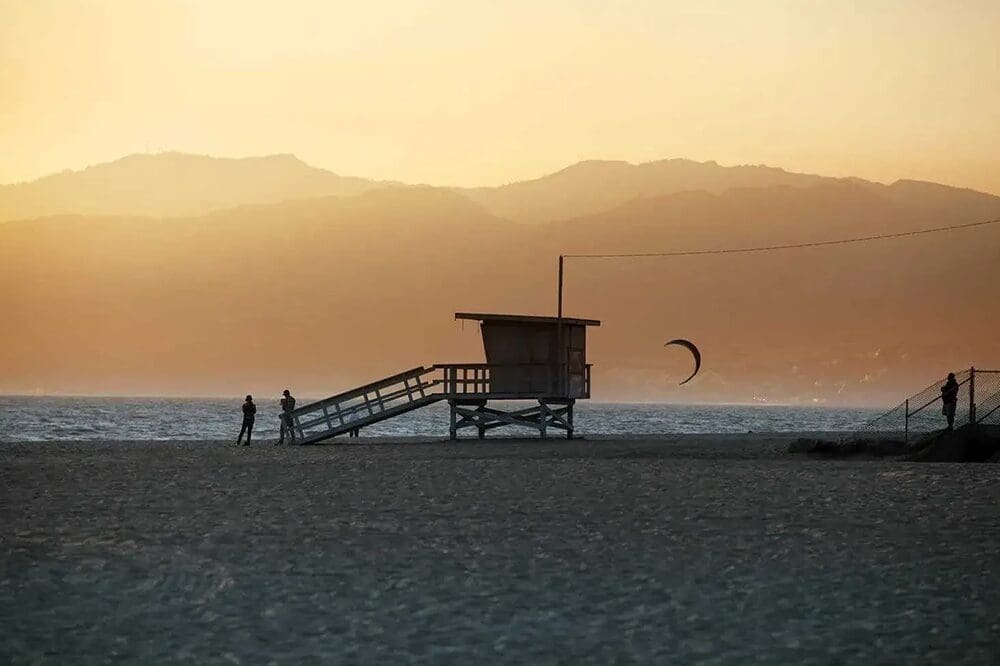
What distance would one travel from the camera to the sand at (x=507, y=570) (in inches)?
388

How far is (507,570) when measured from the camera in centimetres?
1329

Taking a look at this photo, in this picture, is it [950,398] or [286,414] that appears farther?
[286,414]

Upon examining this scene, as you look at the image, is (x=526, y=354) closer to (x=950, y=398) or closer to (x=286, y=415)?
(x=286, y=415)

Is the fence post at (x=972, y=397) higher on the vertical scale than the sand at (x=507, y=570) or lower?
higher

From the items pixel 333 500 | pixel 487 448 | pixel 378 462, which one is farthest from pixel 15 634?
pixel 487 448

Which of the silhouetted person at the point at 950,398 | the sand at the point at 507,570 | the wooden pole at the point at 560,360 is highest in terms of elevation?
the wooden pole at the point at 560,360

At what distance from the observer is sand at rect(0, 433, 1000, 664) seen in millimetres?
9852

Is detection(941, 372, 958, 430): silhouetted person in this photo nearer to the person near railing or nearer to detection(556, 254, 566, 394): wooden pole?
detection(556, 254, 566, 394): wooden pole

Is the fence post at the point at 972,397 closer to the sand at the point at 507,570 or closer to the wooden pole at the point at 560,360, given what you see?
the sand at the point at 507,570

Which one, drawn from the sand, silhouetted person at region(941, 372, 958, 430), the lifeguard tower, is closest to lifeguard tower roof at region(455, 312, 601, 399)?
the lifeguard tower

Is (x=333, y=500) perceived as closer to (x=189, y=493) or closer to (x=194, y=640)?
(x=189, y=493)

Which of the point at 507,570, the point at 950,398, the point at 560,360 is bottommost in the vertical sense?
the point at 507,570

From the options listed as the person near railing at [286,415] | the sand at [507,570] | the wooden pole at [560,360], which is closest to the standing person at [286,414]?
the person near railing at [286,415]

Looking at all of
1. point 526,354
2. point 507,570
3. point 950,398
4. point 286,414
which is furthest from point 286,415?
point 507,570
